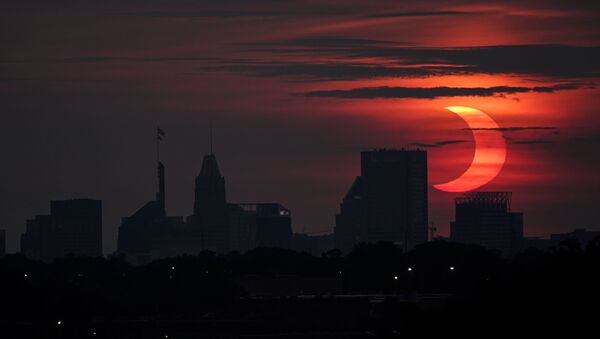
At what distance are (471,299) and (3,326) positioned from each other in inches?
2391

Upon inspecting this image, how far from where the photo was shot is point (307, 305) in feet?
509

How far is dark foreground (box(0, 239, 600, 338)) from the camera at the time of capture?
85.3 m

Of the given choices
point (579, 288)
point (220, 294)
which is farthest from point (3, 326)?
point (579, 288)

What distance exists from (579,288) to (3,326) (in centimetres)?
7598

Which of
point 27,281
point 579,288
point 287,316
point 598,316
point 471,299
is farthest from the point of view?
point 27,281

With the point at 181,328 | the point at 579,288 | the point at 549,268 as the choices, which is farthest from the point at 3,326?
the point at 579,288

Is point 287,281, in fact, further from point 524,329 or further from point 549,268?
point 524,329

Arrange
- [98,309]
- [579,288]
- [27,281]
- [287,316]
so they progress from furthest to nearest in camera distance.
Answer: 1. [27,281]
2. [98,309]
3. [287,316]
4. [579,288]

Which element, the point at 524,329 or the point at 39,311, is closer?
the point at 524,329

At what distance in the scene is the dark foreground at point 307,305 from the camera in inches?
3359

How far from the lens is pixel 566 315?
8119 cm

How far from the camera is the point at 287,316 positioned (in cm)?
15100

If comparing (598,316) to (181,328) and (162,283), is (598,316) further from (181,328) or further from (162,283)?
(162,283)

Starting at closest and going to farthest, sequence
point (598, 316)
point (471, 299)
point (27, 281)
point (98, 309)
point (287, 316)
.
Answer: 1. point (598, 316)
2. point (471, 299)
3. point (287, 316)
4. point (98, 309)
5. point (27, 281)
